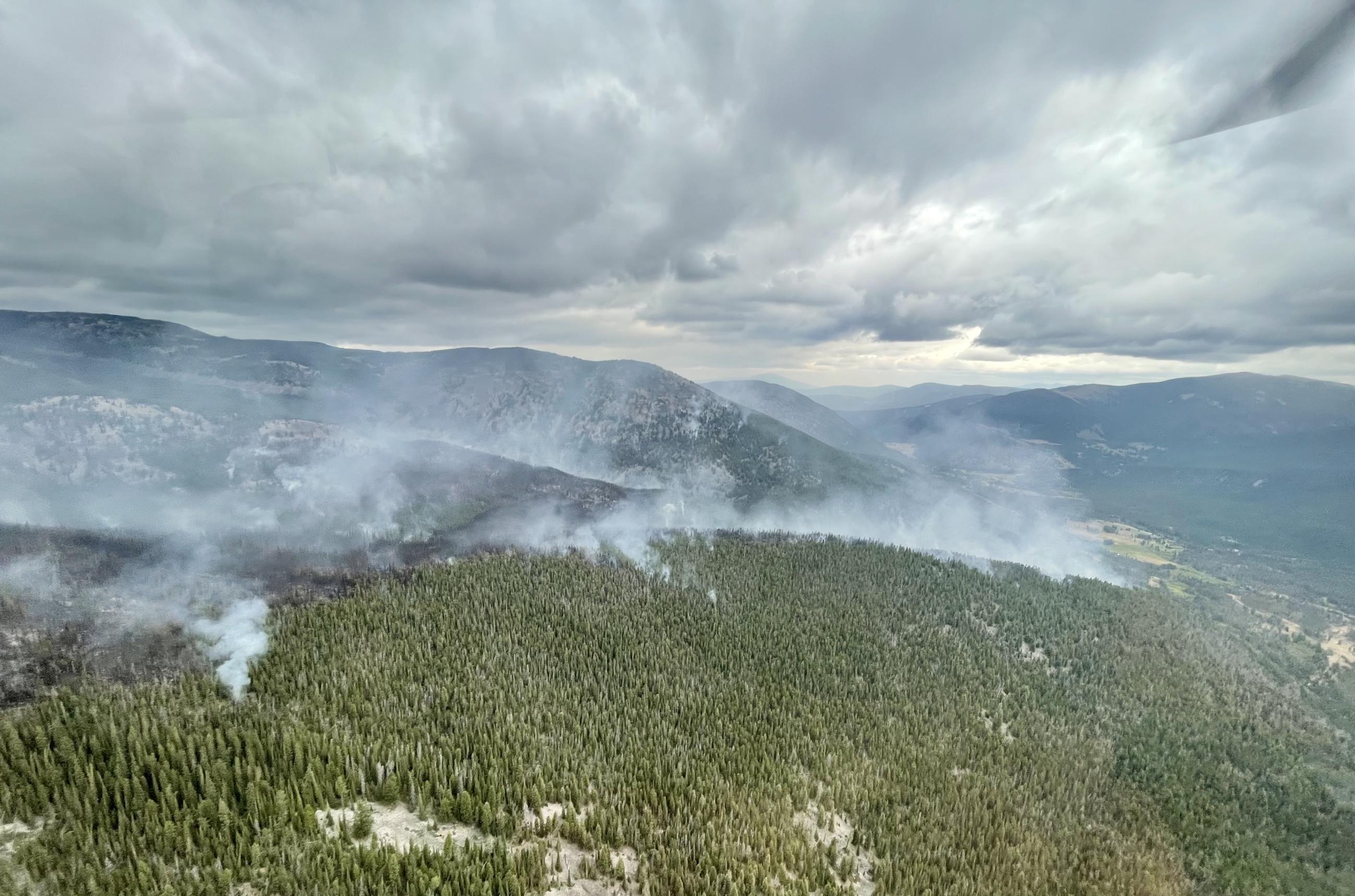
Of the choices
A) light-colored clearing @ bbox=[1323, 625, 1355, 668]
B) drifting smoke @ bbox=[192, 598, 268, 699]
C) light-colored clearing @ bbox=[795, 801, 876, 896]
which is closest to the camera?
light-colored clearing @ bbox=[795, 801, 876, 896]

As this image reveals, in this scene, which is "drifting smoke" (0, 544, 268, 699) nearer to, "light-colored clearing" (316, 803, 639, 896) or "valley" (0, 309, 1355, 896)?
"valley" (0, 309, 1355, 896)

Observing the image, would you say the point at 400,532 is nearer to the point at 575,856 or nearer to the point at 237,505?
the point at 237,505

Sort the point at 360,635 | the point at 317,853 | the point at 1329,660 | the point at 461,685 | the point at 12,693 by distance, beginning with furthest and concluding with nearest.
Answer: the point at 1329,660
the point at 360,635
the point at 461,685
the point at 12,693
the point at 317,853

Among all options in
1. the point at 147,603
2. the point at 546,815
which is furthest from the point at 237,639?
the point at 546,815

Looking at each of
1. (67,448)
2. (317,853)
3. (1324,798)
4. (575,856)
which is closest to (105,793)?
(317,853)

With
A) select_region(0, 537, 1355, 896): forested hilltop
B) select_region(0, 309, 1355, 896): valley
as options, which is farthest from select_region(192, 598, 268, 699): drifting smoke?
select_region(0, 537, 1355, 896): forested hilltop
